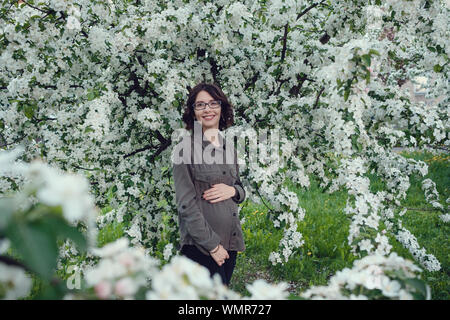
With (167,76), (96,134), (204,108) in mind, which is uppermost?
(167,76)

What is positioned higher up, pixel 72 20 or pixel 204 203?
pixel 72 20

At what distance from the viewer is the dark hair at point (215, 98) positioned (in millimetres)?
2443

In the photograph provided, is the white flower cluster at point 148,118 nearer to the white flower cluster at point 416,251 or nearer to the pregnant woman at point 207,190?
the pregnant woman at point 207,190

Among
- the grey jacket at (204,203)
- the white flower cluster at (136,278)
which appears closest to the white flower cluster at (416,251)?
the grey jacket at (204,203)

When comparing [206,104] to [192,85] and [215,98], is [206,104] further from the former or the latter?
[192,85]

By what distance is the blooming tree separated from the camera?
8.87 ft

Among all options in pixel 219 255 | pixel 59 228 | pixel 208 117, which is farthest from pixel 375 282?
pixel 208 117

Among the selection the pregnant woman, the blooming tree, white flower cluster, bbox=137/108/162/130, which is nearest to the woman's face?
the pregnant woman

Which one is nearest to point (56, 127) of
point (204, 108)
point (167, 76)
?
point (167, 76)

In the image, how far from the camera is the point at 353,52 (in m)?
1.94

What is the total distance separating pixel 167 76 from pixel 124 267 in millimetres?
2177

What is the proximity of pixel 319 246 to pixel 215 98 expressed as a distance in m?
3.46

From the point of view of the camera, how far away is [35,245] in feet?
2.30
